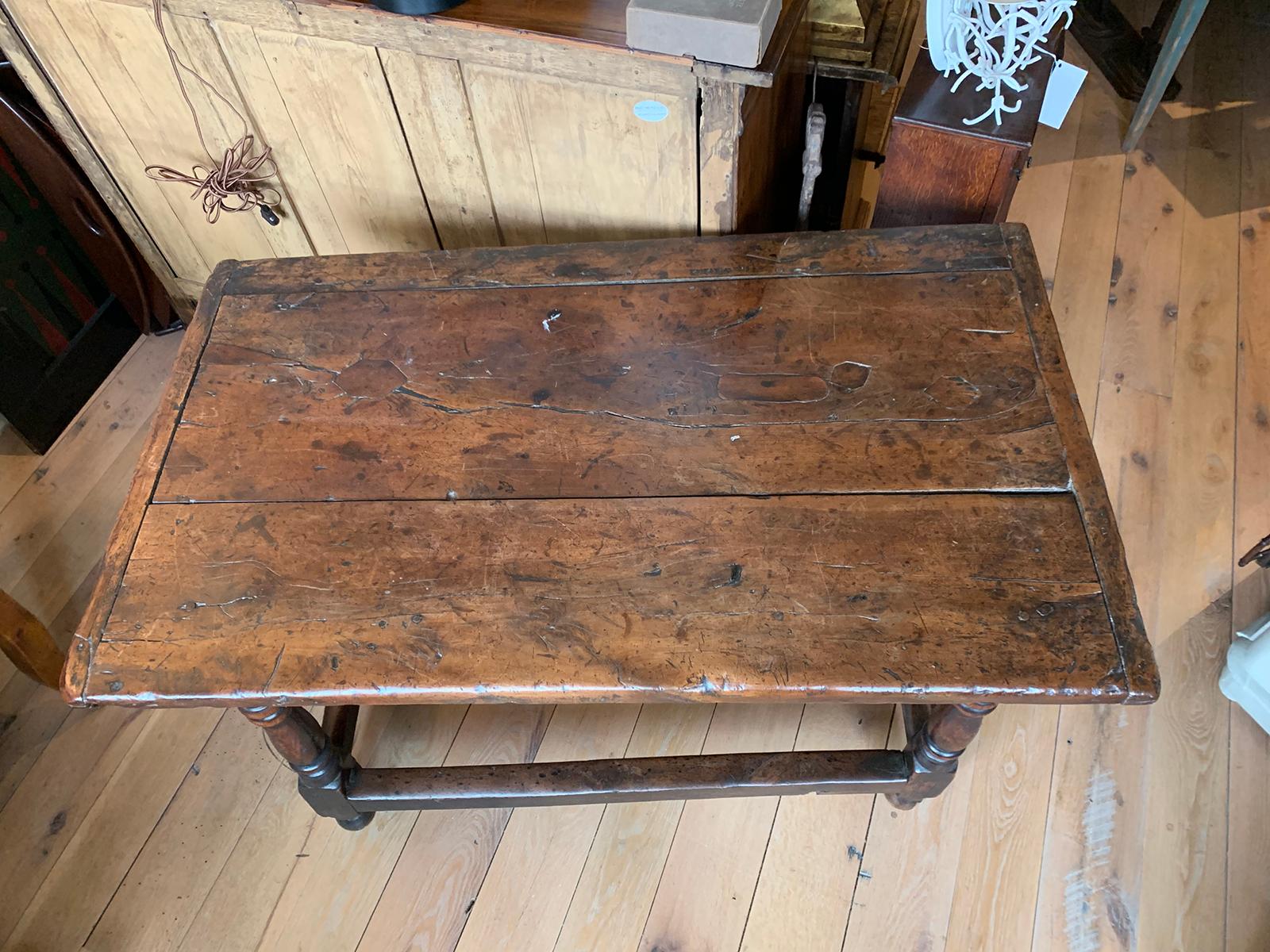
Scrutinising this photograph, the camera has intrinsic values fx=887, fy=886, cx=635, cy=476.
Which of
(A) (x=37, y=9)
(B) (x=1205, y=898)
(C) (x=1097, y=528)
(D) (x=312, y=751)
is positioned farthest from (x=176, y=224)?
(B) (x=1205, y=898)

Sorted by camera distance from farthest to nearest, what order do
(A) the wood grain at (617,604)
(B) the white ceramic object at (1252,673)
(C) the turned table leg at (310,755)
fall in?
(B) the white ceramic object at (1252,673), (C) the turned table leg at (310,755), (A) the wood grain at (617,604)

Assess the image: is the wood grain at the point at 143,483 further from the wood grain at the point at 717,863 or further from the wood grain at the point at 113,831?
the wood grain at the point at 717,863

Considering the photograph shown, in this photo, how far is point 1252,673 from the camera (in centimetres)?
135

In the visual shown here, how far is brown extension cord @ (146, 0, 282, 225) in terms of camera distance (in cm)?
126

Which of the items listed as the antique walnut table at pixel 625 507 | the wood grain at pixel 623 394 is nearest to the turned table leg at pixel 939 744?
the antique walnut table at pixel 625 507

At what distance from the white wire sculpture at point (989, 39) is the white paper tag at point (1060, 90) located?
0.11 m

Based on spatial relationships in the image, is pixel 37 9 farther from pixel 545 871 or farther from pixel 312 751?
pixel 545 871

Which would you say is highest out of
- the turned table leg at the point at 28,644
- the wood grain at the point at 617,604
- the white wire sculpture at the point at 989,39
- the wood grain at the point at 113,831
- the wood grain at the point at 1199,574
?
the white wire sculpture at the point at 989,39

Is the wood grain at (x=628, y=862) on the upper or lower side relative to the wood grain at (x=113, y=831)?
lower

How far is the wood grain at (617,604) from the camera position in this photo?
0.84 m

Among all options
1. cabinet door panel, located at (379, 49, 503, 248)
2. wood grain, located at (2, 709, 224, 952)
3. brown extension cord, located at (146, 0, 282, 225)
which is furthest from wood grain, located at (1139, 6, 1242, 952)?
brown extension cord, located at (146, 0, 282, 225)

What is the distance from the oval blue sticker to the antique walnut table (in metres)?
0.16

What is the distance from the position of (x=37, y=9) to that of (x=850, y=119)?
1222 millimetres

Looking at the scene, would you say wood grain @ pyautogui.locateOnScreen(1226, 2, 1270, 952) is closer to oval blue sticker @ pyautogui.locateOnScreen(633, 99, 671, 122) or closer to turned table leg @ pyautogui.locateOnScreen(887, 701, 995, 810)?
turned table leg @ pyautogui.locateOnScreen(887, 701, 995, 810)
